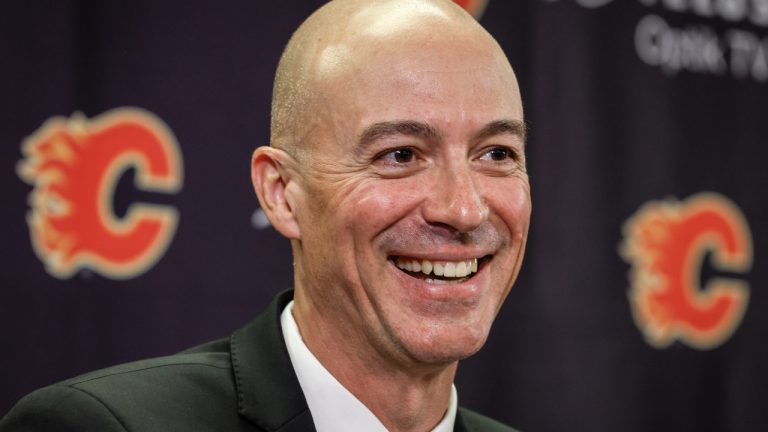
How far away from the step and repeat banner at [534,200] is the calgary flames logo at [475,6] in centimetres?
2

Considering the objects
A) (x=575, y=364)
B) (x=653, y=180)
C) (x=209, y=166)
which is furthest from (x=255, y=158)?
(x=653, y=180)

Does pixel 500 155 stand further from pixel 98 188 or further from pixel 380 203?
pixel 98 188

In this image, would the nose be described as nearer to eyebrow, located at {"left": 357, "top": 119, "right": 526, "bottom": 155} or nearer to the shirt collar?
eyebrow, located at {"left": 357, "top": 119, "right": 526, "bottom": 155}

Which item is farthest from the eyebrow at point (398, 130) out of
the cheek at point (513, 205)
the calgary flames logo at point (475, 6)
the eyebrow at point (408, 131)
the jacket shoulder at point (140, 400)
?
the calgary flames logo at point (475, 6)

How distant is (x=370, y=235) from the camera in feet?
4.86

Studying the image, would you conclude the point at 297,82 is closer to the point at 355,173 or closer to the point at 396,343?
the point at 355,173

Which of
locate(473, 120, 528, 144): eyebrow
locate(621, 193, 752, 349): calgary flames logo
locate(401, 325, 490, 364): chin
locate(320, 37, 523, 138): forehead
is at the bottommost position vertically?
locate(621, 193, 752, 349): calgary flames logo

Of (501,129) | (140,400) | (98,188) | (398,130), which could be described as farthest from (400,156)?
(98,188)

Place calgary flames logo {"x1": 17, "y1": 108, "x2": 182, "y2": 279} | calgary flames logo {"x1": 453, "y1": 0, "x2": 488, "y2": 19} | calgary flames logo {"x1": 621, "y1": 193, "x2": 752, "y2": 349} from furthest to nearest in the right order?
calgary flames logo {"x1": 621, "y1": 193, "x2": 752, "y2": 349} → calgary flames logo {"x1": 453, "y1": 0, "x2": 488, "y2": 19} → calgary flames logo {"x1": 17, "y1": 108, "x2": 182, "y2": 279}

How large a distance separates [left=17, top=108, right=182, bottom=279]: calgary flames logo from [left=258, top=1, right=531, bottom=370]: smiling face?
0.85m

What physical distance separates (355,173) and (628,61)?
1911 mm

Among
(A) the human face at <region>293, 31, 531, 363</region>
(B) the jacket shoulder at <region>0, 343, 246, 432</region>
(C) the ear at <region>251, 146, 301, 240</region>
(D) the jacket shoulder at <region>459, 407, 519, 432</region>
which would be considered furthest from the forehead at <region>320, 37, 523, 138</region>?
(D) the jacket shoulder at <region>459, 407, 519, 432</region>

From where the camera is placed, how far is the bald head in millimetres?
1513

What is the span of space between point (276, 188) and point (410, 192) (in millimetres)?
243
